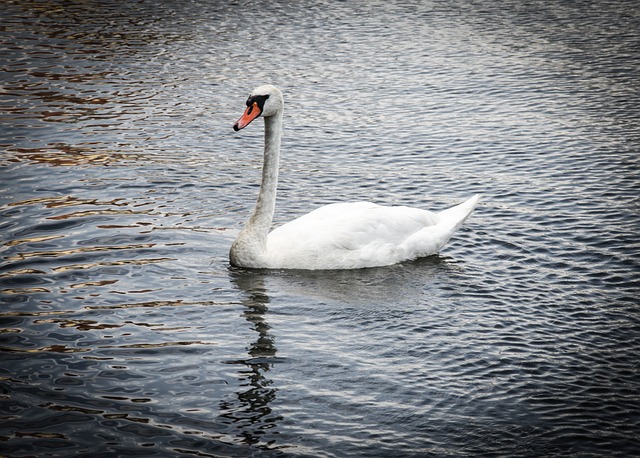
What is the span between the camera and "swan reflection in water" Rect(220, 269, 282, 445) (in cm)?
746

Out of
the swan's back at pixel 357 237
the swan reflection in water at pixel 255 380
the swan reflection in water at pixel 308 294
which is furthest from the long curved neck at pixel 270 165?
the swan reflection in water at pixel 255 380

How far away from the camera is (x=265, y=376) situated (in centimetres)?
828

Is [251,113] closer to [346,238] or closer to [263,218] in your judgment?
[263,218]

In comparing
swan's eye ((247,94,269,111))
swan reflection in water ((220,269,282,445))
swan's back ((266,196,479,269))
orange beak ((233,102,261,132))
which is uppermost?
swan's eye ((247,94,269,111))

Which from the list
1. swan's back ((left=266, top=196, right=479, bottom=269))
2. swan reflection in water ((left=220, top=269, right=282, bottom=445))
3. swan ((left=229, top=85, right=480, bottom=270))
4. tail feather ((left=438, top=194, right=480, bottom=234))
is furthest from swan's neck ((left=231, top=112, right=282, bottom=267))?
tail feather ((left=438, top=194, right=480, bottom=234))

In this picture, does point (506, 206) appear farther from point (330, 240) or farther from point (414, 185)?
point (330, 240)

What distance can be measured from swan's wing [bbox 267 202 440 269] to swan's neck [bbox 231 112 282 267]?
15cm

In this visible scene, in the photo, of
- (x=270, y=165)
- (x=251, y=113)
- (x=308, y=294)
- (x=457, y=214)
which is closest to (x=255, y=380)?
(x=308, y=294)

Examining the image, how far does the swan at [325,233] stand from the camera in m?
10.6

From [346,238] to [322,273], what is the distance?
0.49 metres

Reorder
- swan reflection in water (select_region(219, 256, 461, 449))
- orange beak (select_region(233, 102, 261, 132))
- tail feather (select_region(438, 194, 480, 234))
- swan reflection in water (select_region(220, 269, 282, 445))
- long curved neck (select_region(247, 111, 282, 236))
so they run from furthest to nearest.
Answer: tail feather (select_region(438, 194, 480, 234))
long curved neck (select_region(247, 111, 282, 236))
orange beak (select_region(233, 102, 261, 132))
swan reflection in water (select_region(219, 256, 461, 449))
swan reflection in water (select_region(220, 269, 282, 445))

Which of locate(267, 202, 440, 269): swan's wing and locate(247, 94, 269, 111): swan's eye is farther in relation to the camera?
locate(247, 94, 269, 111): swan's eye

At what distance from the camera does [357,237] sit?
10750mm

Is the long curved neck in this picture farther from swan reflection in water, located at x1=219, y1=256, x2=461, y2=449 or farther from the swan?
swan reflection in water, located at x1=219, y1=256, x2=461, y2=449
